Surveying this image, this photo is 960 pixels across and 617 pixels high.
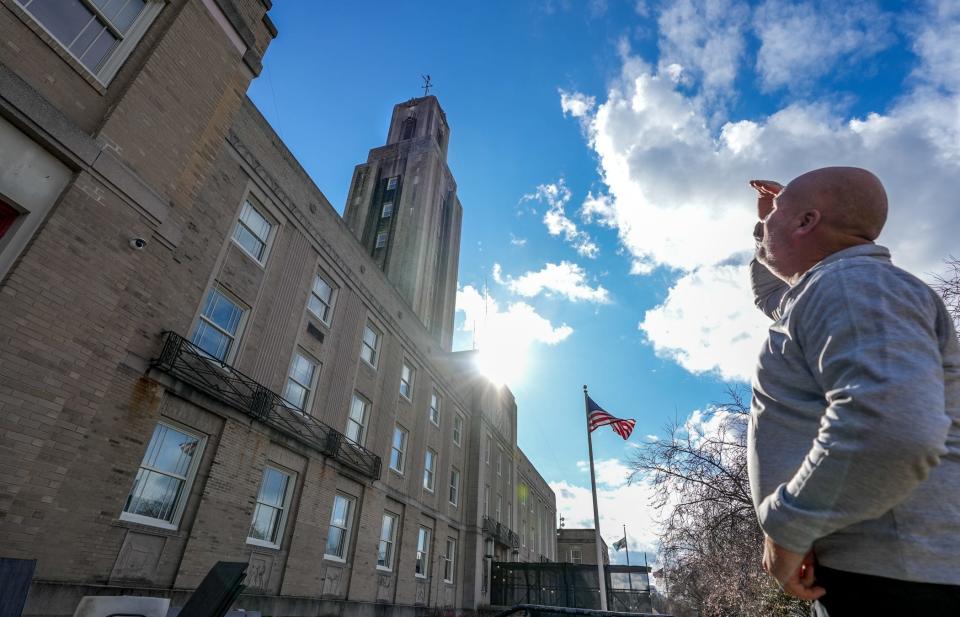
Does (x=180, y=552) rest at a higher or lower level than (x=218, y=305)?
lower

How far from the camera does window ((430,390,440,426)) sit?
2306 centimetres

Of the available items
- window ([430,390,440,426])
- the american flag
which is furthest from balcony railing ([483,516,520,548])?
the american flag

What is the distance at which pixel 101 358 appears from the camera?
21.6ft

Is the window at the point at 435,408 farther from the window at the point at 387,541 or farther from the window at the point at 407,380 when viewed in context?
the window at the point at 387,541

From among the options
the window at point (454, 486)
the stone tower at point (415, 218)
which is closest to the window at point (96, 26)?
the window at point (454, 486)

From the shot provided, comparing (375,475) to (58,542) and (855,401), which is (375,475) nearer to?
(58,542)

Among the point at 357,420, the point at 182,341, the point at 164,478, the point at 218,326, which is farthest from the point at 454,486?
the point at 182,341

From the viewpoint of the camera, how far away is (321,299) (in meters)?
15.3

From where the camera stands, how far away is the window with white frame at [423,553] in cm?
1941

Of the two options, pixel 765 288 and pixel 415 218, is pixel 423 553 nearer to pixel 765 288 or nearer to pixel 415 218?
pixel 765 288

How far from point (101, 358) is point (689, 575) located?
17033 mm

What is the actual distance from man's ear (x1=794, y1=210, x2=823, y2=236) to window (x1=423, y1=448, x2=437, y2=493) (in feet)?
68.2

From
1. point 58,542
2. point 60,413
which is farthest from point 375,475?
point 60,413

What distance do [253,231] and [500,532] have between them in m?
23.4
